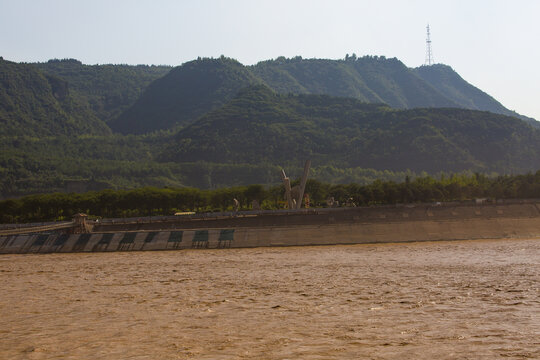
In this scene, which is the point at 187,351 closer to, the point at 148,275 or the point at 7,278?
the point at 148,275

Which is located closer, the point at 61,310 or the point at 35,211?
the point at 61,310

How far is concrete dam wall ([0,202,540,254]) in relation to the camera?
64.9m

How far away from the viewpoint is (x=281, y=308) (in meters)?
26.4

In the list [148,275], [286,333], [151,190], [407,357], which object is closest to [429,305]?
[286,333]

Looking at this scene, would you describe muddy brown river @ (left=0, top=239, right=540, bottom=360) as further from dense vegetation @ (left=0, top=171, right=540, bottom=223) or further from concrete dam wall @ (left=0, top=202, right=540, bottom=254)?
dense vegetation @ (left=0, top=171, right=540, bottom=223)

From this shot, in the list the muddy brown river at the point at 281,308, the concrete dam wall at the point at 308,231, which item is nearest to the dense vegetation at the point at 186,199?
the concrete dam wall at the point at 308,231

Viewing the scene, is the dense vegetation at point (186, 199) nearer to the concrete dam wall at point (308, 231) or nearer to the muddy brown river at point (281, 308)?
the concrete dam wall at point (308, 231)

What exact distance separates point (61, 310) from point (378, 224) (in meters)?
45.3

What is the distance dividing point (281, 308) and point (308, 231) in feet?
131

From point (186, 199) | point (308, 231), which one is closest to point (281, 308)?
point (308, 231)

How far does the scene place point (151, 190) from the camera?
417 ft

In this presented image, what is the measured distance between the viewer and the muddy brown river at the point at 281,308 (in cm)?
1841

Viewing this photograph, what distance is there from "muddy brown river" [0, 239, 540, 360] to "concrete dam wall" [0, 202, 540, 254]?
1345cm

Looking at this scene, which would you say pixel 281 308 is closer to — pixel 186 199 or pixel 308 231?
pixel 308 231
